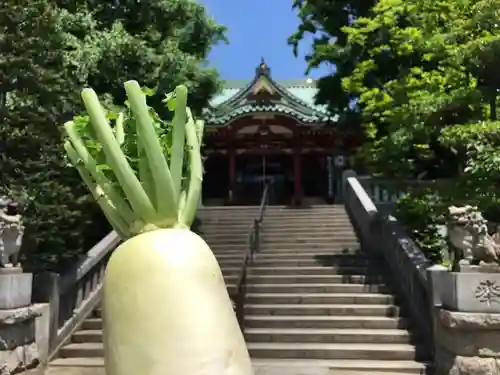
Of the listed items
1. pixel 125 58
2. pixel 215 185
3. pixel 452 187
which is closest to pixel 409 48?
pixel 452 187

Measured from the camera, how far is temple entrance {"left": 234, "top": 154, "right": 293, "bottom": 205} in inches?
981

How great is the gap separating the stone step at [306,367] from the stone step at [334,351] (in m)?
0.12

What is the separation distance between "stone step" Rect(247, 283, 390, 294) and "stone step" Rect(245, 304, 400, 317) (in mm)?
542

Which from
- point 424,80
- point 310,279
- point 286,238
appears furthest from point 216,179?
point 424,80

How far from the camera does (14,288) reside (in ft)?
24.0

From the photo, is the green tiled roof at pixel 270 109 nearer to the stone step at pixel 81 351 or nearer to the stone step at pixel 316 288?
the stone step at pixel 316 288

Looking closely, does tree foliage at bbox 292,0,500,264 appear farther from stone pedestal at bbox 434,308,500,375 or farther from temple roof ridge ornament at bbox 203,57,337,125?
temple roof ridge ornament at bbox 203,57,337,125

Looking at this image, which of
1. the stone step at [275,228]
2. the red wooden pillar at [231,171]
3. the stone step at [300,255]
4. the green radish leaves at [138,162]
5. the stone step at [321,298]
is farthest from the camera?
the red wooden pillar at [231,171]

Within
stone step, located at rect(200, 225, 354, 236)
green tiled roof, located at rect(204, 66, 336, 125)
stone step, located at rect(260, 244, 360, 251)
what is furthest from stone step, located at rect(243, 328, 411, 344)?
Answer: green tiled roof, located at rect(204, 66, 336, 125)

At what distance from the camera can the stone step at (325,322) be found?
929 cm

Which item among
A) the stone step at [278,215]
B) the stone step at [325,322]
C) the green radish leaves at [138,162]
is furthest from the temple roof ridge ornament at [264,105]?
the green radish leaves at [138,162]

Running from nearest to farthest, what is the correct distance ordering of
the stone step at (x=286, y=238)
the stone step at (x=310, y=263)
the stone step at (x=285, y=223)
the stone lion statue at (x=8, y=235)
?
1. the stone lion statue at (x=8, y=235)
2. the stone step at (x=310, y=263)
3. the stone step at (x=286, y=238)
4. the stone step at (x=285, y=223)

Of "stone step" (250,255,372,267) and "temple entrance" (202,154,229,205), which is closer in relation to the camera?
"stone step" (250,255,372,267)

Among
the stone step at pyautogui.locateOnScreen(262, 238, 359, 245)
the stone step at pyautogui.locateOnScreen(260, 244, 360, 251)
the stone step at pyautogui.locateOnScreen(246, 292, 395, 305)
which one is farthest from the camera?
the stone step at pyautogui.locateOnScreen(262, 238, 359, 245)
